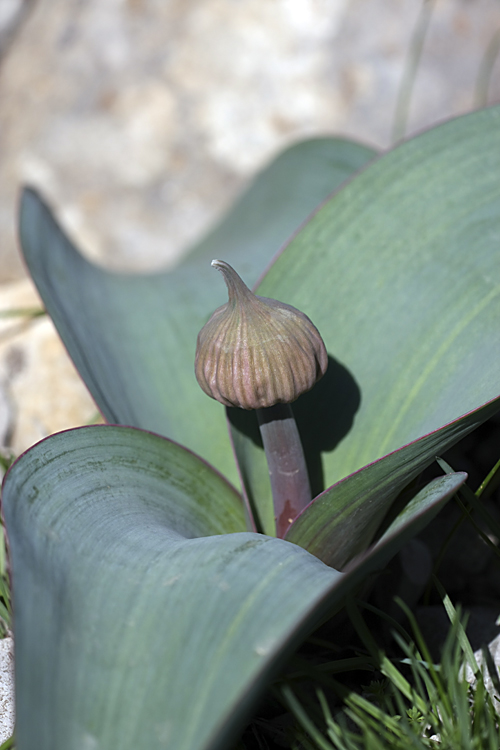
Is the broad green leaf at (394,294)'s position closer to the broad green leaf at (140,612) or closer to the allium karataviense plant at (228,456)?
the allium karataviense plant at (228,456)

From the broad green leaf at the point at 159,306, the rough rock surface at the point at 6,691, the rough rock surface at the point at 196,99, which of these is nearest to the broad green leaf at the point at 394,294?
the broad green leaf at the point at 159,306

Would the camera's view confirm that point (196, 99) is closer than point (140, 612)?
No

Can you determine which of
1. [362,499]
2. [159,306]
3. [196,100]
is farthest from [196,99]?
[362,499]

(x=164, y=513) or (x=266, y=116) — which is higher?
(x=266, y=116)

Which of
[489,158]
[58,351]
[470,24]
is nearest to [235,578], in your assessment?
[489,158]

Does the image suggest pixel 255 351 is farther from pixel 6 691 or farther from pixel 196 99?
pixel 196 99

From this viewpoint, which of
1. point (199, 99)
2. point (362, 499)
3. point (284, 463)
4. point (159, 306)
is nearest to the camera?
point (362, 499)

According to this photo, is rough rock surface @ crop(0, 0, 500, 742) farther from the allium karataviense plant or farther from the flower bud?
the flower bud

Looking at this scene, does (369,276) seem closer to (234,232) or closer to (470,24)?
(234,232)
